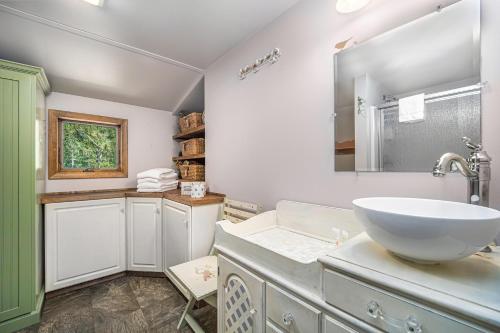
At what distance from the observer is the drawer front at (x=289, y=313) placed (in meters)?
0.78

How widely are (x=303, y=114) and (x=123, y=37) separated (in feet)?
5.53

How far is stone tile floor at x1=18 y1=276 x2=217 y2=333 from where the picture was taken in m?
1.63

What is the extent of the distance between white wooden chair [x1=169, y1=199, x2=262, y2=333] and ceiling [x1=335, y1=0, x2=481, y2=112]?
119cm

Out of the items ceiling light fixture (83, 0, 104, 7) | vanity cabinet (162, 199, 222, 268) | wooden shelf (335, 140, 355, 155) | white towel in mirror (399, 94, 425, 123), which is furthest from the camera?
vanity cabinet (162, 199, 222, 268)

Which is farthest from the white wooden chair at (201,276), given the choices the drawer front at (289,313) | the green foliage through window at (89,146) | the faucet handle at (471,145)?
the green foliage through window at (89,146)

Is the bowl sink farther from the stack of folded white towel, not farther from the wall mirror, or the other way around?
the stack of folded white towel

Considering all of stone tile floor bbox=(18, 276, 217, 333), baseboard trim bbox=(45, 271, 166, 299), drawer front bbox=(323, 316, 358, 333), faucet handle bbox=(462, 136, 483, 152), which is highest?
faucet handle bbox=(462, 136, 483, 152)

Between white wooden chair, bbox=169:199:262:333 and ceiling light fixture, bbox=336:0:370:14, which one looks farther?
white wooden chair, bbox=169:199:262:333

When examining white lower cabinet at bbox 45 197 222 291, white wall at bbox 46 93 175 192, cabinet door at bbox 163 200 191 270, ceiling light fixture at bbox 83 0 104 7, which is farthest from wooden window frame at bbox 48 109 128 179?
ceiling light fixture at bbox 83 0 104 7

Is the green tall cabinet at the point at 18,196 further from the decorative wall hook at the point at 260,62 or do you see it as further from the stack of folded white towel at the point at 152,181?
the decorative wall hook at the point at 260,62

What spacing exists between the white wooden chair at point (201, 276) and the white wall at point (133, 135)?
1577 millimetres

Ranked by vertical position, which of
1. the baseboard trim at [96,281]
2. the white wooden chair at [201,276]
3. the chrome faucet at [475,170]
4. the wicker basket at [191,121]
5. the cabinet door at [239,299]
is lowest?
the baseboard trim at [96,281]

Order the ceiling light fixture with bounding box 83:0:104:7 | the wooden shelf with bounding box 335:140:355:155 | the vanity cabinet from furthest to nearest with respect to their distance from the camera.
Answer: the vanity cabinet → the ceiling light fixture with bounding box 83:0:104:7 → the wooden shelf with bounding box 335:140:355:155

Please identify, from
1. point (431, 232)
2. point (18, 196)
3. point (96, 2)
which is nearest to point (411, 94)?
point (431, 232)
